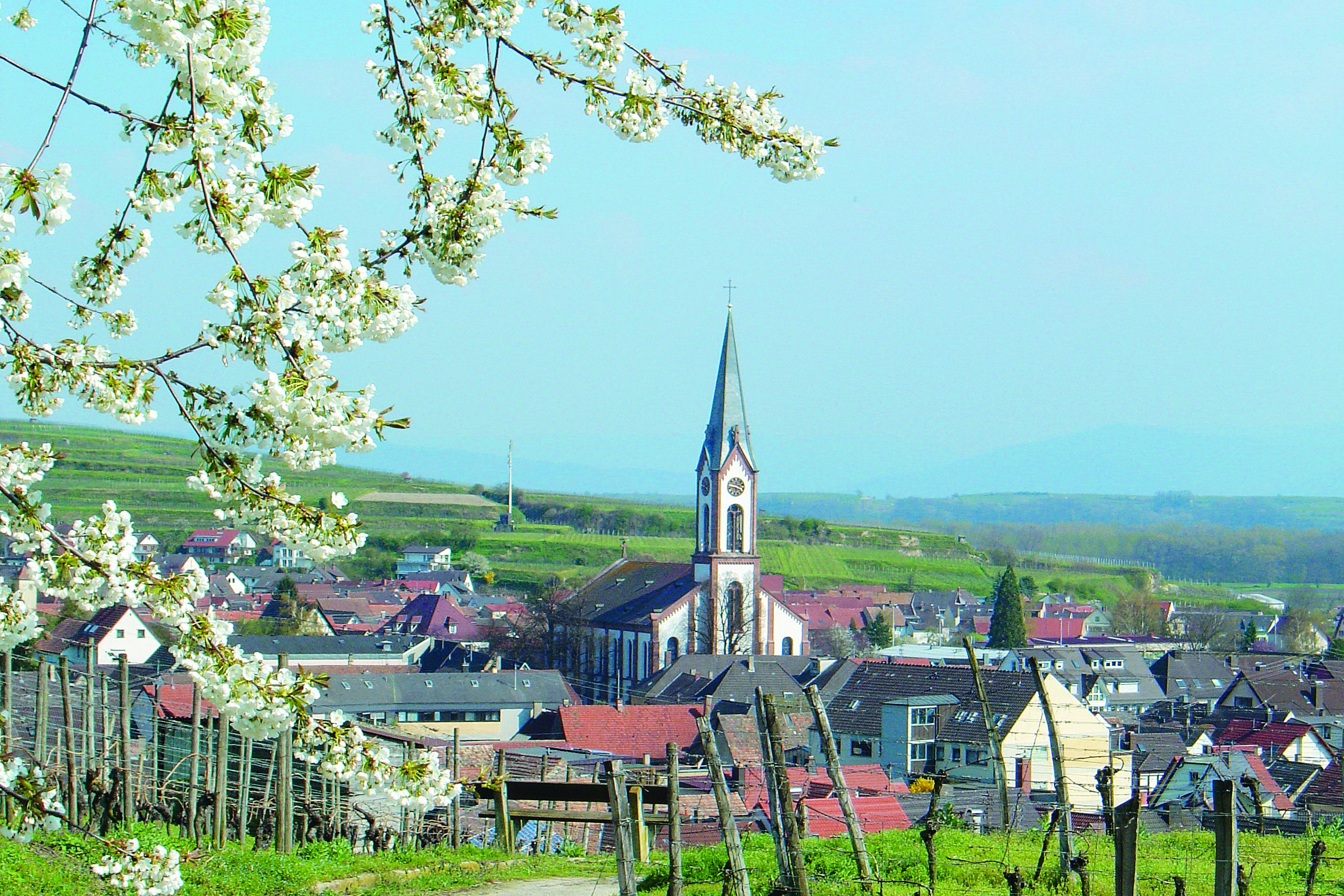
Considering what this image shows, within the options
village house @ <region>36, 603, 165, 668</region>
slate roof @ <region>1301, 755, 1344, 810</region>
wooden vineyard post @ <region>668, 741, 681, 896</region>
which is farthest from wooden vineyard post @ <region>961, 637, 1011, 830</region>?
village house @ <region>36, 603, 165, 668</region>

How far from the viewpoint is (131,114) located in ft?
14.8

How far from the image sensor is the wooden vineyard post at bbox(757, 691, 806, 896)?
9359mm

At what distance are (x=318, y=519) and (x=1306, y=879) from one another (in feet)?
33.4

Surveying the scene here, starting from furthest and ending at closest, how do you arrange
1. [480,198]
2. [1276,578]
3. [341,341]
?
[1276,578] < [480,198] < [341,341]

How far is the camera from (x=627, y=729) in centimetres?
3947

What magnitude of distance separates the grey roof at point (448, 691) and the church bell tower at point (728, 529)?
19.4 meters

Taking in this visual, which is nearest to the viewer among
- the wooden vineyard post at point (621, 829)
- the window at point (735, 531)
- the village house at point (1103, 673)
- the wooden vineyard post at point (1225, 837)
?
the wooden vineyard post at point (1225, 837)

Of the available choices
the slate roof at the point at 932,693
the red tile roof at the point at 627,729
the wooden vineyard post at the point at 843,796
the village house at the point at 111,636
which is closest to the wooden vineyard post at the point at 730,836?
the wooden vineyard post at the point at 843,796

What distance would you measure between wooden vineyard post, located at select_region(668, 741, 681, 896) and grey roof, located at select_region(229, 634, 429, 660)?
4145 cm

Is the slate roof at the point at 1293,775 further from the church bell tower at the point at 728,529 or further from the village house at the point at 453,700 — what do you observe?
the church bell tower at the point at 728,529

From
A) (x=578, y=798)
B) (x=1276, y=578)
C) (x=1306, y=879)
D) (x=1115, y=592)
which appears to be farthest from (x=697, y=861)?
(x=1276, y=578)

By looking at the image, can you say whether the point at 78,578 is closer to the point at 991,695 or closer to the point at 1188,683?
the point at 991,695

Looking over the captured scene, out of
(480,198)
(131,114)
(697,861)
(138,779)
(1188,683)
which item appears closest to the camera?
(131,114)

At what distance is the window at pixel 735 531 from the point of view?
70.2 meters
